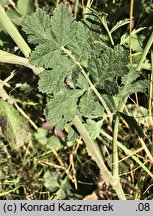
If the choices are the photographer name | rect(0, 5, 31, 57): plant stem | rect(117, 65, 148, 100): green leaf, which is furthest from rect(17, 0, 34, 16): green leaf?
the photographer name

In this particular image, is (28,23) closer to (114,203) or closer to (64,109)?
(64,109)

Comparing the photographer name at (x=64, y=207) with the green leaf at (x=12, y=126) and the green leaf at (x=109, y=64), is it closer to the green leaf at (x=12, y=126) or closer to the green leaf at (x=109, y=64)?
the green leaf at (x=12, y=126)

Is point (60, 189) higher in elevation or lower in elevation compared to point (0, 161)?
lower

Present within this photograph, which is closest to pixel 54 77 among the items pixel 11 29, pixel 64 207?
pixel 11 29

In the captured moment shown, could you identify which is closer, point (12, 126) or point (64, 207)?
point (12, 126)

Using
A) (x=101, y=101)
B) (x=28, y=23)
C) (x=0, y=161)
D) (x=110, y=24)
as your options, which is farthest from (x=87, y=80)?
(x=0, y=161)

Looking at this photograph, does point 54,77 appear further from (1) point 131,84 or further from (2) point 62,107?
(1) point 131,84
